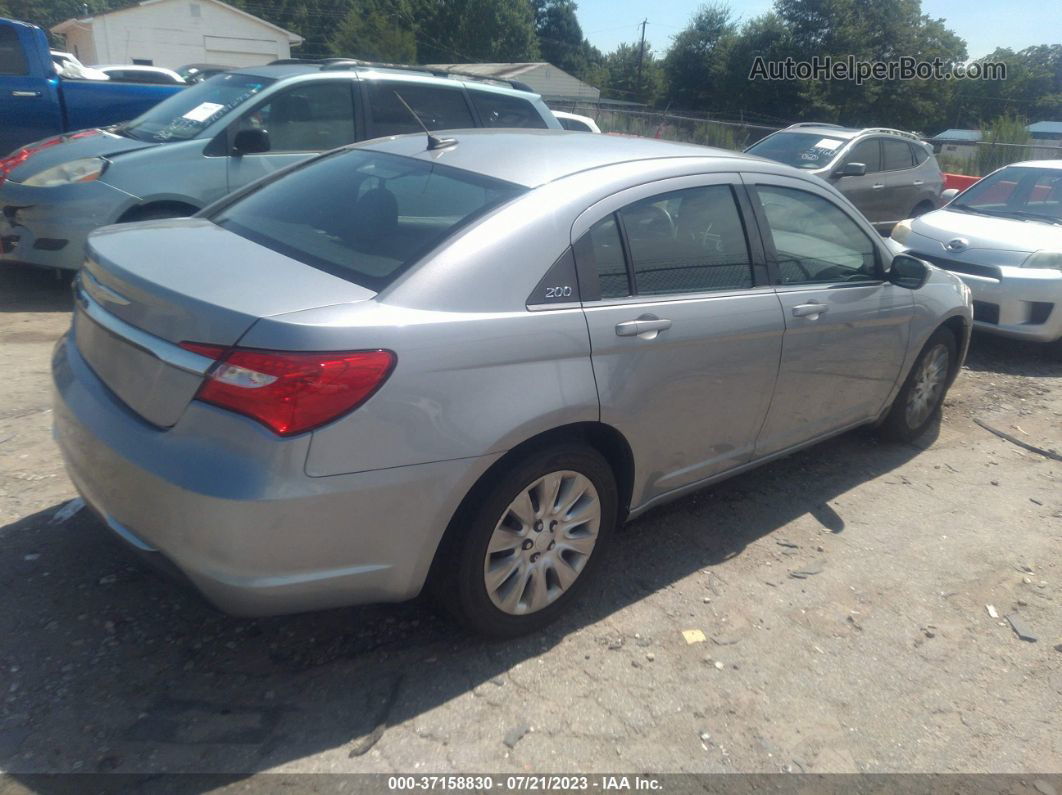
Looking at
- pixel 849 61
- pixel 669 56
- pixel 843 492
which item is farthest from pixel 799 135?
pixel 669 56

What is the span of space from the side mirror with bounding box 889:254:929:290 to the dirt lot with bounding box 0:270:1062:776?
1242mm

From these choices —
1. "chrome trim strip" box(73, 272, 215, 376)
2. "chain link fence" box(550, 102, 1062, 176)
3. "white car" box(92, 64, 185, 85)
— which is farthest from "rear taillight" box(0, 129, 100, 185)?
"chain link fence" box(550, 102, 1062, 176)

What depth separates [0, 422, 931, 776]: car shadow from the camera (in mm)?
2543

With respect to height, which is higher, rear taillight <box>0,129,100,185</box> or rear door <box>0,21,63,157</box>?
rear door <box>0,21,63,157</box>

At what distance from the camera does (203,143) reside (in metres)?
6.61

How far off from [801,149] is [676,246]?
28.1ft

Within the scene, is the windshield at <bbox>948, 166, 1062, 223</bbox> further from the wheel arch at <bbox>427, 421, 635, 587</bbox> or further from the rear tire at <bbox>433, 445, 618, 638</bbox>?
the rear tire at <bbox>433, 445, 618, 638</bbox>

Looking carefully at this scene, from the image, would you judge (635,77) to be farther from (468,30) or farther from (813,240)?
(813,240)

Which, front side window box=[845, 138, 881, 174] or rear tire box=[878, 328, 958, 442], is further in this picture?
front side window box=[845, 138, 881, 174]

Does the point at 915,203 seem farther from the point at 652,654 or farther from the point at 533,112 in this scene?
the point at 652,654

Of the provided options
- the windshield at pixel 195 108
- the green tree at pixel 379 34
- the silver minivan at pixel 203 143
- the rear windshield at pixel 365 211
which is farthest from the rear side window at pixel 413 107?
the green tree at pixel 379 34

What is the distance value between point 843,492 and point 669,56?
2461 inches

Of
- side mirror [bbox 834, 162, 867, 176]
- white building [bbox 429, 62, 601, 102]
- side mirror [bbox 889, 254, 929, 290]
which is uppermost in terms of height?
white building [bbox 429, 62, 601, 102]

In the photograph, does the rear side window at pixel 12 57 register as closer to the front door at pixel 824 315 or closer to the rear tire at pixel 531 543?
the front door at pixel 824 315
